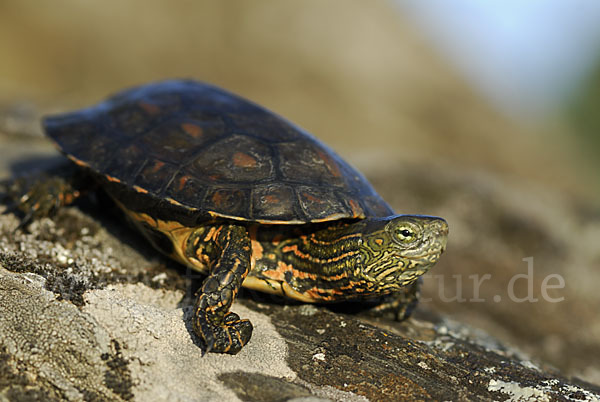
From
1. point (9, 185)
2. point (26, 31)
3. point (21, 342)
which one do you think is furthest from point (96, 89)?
point (21, 342)

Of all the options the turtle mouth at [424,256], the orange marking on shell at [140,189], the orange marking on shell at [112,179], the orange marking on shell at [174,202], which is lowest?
the orange marking on shell at [112,179]

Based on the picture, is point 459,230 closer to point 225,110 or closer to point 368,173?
point 368,173

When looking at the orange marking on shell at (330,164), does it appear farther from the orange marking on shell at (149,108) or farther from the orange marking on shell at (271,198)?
the orange marking on shell at (149,108)

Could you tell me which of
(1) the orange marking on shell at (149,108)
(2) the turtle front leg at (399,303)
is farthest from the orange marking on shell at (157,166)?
(2) the turtle front leg at (399,303)

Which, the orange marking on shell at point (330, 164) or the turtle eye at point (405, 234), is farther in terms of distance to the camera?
the orange marking on shell at point (330, 164)

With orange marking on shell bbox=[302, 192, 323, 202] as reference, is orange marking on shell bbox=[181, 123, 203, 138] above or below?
above

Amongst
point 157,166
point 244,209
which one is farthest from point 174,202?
point 244,209

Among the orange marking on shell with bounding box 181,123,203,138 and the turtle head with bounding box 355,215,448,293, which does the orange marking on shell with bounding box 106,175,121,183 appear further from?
the turtle head with bounding box 355,215,448,293

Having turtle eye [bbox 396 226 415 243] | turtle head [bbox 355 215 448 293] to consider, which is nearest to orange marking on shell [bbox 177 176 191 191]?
turtle head [bbox 355 215 448 293]
